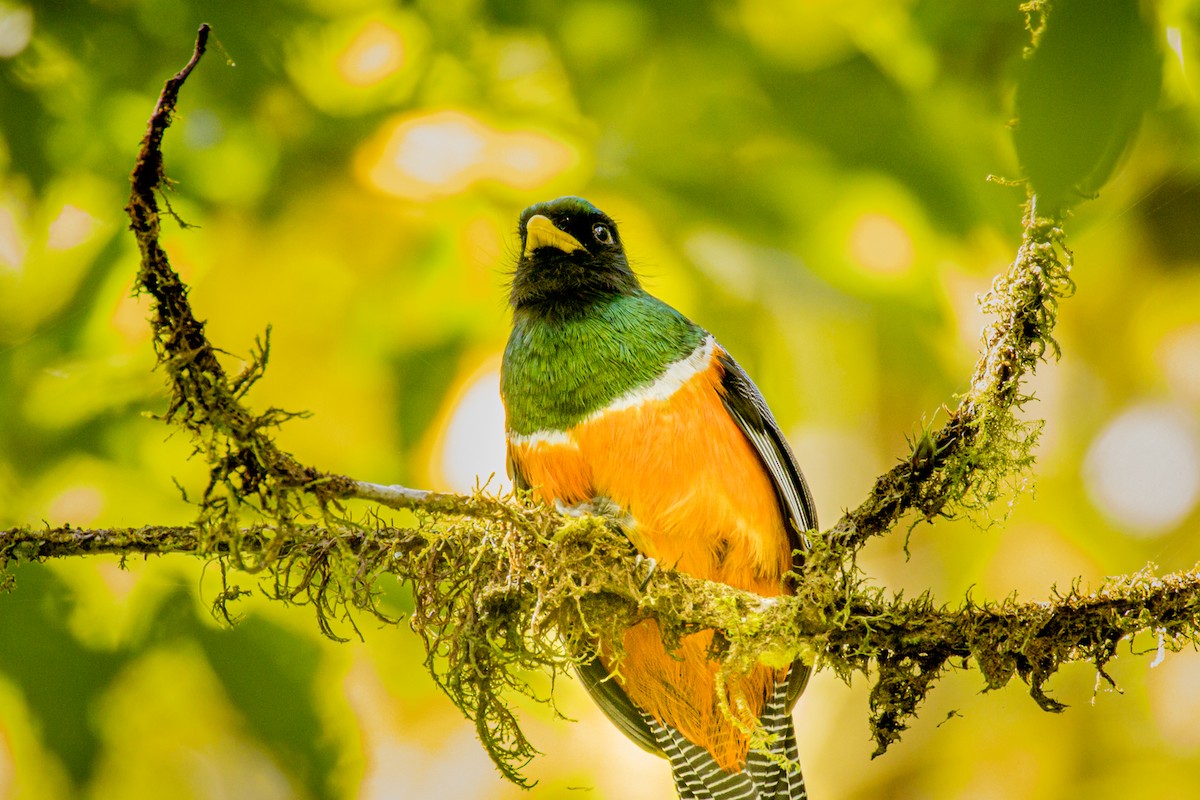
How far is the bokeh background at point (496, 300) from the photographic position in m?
3.95

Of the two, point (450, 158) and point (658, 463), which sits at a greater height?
point (450, 158)

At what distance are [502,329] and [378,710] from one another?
1732 mm

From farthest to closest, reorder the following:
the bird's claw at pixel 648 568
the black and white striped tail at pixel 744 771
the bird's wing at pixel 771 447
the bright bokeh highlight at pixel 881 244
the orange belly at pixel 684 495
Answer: the bright bokeh highlight at pixel 881 244 < the black and white striped tail at pixel 744 771 < the bird's wing at pixel 771 447 < the orange belly at pixel 684 495 < the bird's claw at pixel 648 568

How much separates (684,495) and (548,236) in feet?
3.29

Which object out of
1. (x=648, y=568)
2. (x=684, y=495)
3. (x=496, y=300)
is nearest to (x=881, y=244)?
(x=496, y=300)

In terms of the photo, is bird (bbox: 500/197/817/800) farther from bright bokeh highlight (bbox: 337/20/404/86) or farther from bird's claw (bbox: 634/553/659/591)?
bright bokeh highlight (bbox: 337/20/404/86)

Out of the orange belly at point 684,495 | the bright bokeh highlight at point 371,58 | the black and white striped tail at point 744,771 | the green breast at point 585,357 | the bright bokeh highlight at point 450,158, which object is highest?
the bright bokeh highlight at point 371,58

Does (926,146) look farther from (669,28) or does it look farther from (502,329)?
(502,329)

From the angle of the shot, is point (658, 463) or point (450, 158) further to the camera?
point (450, 158)

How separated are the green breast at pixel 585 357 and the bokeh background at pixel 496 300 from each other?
1.03 meters

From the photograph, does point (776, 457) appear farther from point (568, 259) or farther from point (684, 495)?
point (568, 259)

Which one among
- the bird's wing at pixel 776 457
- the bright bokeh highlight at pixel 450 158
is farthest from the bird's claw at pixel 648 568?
the bright bokeh highlight at pixel 450 158

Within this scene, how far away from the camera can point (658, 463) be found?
8.98 feet

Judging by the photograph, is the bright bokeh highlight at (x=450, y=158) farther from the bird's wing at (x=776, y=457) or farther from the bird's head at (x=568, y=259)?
the bird's wing at (x=776, y=457)
